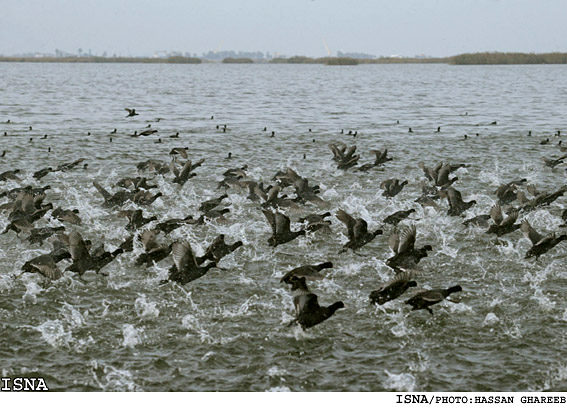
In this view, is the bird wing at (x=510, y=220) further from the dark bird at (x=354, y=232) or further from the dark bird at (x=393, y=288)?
the dark bird at (x=393, y=288)

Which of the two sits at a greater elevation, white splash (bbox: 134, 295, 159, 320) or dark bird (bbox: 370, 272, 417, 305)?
dark bird (bbox: 370, 272, 417, 305)

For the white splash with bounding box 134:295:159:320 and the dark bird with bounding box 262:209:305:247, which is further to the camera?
the dark bird with bounding box 262:209:305:247

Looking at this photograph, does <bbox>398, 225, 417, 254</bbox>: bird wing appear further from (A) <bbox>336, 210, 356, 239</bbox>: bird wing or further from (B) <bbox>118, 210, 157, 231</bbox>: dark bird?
(B) <bbox>118, 210, 157, 231</bbox>: dark bird

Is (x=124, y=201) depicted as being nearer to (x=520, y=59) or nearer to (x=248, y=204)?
(x=248, y=204)

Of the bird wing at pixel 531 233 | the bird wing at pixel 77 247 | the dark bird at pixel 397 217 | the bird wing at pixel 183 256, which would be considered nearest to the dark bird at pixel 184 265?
the bird wing at pixel 183 256

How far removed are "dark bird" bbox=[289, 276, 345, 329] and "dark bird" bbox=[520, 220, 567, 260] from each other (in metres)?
4.86

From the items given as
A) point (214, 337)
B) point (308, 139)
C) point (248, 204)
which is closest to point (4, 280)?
point (214, 337)

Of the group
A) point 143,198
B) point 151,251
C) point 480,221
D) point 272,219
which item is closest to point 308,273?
point 272,219

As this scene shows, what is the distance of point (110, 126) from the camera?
123 feet

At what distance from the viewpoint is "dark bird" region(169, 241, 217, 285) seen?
1146 cm

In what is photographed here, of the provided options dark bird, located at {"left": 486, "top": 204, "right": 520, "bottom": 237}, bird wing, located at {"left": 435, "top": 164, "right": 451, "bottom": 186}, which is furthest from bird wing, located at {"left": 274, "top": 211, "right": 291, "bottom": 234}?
bird wing, located at {"left": 435, "top": 164, "right": 451, "bottom": 186}

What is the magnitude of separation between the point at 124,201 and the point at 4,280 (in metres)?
5.41

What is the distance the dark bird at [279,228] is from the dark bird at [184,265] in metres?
1.86

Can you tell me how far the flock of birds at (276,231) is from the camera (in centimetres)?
1061
